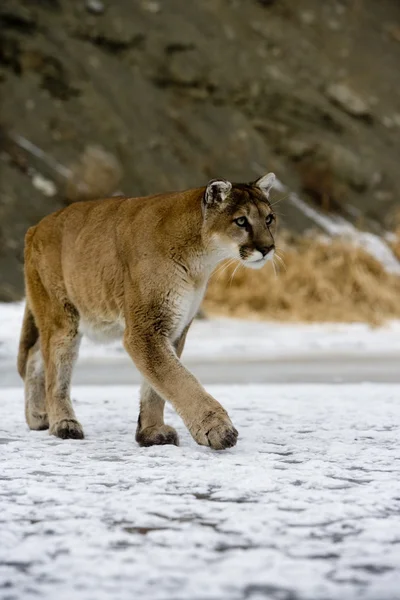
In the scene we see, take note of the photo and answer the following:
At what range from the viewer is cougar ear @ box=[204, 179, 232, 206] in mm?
5035

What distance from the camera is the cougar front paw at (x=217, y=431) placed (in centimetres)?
468

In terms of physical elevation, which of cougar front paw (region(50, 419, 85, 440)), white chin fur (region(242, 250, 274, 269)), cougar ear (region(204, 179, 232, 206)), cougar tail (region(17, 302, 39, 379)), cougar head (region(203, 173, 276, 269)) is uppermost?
cougar ear (region(204, 179, 232, 206))

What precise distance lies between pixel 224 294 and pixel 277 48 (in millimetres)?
6730

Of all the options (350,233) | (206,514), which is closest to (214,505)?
(206,514)

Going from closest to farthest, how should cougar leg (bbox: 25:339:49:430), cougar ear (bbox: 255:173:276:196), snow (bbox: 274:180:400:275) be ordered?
1. cougar ear (bbox: 255:173:276:196)
2. cougar leg (bbox: 25:339:49:430)
3. snow (bbox: 274:180:400:275)

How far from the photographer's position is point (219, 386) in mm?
7891

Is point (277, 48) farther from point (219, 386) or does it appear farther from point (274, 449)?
point (274, 449)

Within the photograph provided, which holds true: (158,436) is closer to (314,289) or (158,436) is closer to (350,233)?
(314,289)

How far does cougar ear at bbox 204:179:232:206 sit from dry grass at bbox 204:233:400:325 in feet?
27.9

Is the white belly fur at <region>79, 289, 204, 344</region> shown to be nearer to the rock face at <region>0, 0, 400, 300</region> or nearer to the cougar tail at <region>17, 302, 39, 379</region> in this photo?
the cougar tail at <region>17, 302, 39, 379</region>

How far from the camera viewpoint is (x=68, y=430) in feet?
17.8

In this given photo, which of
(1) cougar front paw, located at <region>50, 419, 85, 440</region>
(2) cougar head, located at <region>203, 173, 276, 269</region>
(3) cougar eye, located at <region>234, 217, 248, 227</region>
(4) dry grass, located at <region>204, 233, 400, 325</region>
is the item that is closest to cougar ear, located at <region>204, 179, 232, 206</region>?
(2) cougar head, located at <region>203, 173, 276, 269</region>

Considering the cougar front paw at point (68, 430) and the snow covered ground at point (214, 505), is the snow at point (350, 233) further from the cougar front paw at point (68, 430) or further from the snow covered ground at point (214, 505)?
A: the cougar front paw at point (68, 430)

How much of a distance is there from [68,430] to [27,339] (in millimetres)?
923
